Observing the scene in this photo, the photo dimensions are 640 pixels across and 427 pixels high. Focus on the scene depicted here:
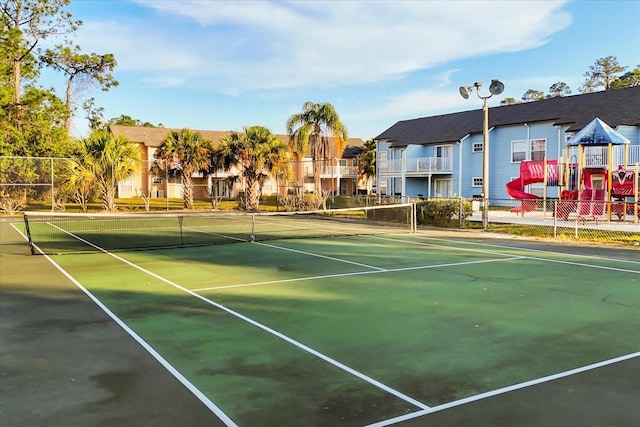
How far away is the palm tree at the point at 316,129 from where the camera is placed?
40344 mm

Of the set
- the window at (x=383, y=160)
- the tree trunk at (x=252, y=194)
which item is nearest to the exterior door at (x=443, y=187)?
the window at (x=383, y=160)

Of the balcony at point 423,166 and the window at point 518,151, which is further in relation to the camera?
the balcony at point 423,166

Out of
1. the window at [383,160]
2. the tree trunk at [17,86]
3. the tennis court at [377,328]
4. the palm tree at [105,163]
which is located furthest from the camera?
the window at [383,160]

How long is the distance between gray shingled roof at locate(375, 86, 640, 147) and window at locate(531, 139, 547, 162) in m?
1.37

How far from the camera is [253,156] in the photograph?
37.7m

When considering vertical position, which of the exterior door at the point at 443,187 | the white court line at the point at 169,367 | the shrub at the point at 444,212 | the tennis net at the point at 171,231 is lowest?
the white court line at the point at 169,367

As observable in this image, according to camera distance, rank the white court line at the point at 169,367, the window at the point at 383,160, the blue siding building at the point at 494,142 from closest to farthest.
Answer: the white court line at the point at 169,367 < the blue siding building at the point at 494,142 < the window at the point at 383,160

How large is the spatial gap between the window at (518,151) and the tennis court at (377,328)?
892 inches

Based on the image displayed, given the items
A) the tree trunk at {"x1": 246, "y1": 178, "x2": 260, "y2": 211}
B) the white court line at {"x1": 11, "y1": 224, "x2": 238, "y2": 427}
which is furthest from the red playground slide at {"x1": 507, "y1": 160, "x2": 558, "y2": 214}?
the white court line at {"x1": 11, "y1": 224, "x2": 238, "y2": 427}

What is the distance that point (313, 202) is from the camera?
3444cm

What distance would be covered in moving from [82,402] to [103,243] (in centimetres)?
1410

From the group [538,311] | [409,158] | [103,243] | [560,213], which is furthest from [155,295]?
[409,158]

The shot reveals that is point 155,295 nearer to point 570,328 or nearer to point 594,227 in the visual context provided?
point 570,328

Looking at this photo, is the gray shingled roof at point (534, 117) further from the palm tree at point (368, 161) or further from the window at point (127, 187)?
the window at point (127, 187)
